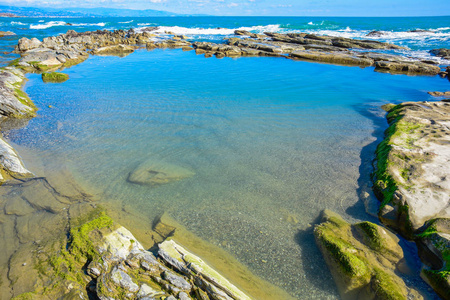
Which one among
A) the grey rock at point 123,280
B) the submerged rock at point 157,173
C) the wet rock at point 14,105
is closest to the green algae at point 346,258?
the grey rock at point 123,280

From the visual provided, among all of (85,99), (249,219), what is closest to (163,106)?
(85,99)

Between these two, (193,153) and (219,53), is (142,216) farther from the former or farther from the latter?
(219,53)

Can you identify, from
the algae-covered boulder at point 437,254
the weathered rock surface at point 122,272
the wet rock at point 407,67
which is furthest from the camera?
the wet rock at point 407,67

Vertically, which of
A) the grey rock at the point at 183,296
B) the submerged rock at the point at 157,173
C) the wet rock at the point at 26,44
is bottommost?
the submerged rock at the point at 157,173

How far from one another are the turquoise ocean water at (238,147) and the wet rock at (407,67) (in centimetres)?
543

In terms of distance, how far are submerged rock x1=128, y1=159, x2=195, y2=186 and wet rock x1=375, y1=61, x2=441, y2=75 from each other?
87.6 ft

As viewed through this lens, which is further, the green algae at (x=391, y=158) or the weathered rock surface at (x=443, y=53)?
the weathered rock surface at (x=443, y=53)

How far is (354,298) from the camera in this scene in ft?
15.4

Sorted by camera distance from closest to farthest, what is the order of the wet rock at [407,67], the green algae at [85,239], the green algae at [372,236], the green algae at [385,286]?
1. the green algae at [385,286]
2. the green algae at [85,239]
3. the green algae at [372,236]
4. the wet rock at [407,67]

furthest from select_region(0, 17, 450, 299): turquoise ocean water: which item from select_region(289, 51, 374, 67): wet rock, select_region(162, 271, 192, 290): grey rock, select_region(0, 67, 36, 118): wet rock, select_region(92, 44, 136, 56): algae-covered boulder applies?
select_region(92, 44, 136, 56): algae-covered boulder

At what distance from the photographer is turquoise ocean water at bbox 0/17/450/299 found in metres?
6.13

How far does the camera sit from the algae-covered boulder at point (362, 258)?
15.5ft

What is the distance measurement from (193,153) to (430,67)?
27.7 metres

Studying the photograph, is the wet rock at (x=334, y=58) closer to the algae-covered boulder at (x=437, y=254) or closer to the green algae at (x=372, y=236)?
the algae-covered boulder at (x=437, y=254)
